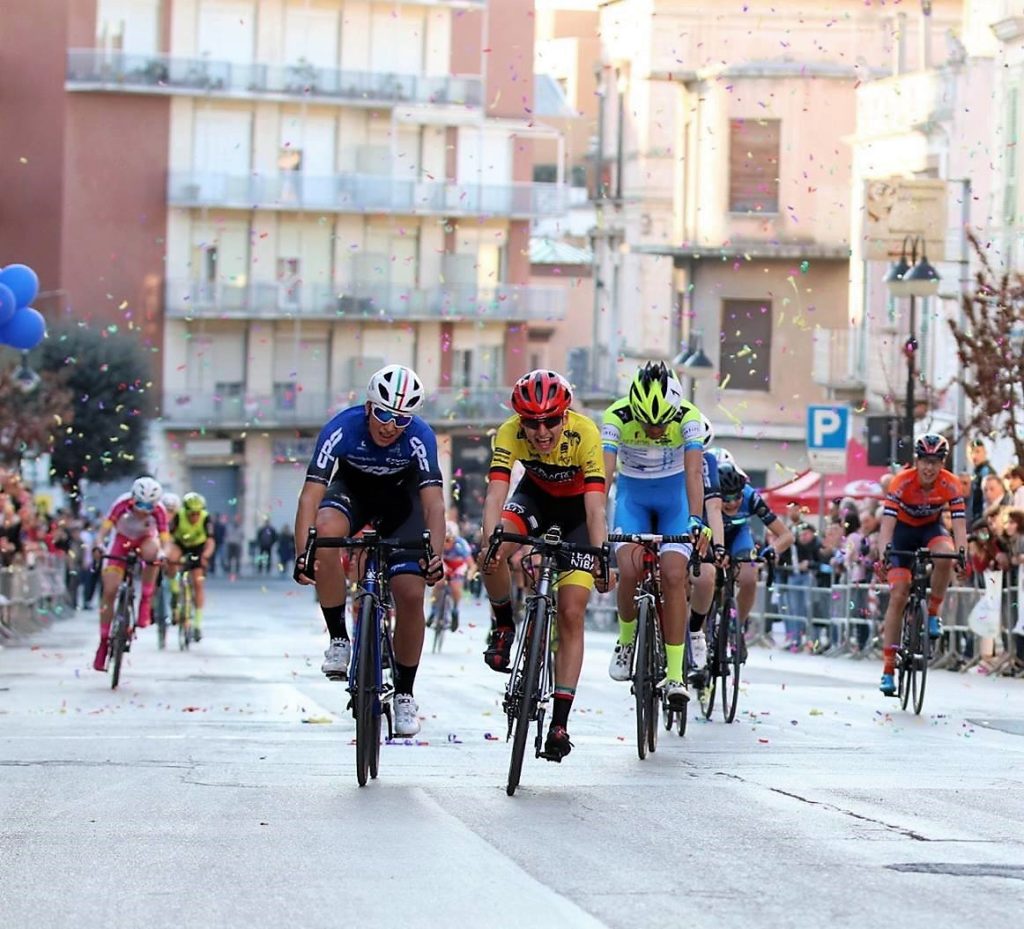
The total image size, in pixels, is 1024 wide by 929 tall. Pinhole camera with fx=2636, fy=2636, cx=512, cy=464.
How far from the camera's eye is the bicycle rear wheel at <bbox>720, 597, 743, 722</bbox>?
55.8 ft

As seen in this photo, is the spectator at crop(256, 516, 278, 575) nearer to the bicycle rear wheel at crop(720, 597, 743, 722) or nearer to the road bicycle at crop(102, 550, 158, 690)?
the road bicycle at crop(102, 550, 158, 690)

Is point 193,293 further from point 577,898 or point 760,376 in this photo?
point 577,898

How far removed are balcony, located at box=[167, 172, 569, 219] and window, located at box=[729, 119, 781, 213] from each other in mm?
17418

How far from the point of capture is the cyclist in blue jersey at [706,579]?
1579 centimetres

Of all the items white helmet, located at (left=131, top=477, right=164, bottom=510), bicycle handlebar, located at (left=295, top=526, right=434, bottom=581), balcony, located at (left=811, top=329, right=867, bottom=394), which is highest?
balcony, located at (left=811, top=329, right=867, bottom=394)

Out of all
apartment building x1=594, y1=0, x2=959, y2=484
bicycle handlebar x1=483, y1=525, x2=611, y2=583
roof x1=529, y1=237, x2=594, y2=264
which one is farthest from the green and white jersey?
roof x1=529, y1=237, x2=594, y2=264

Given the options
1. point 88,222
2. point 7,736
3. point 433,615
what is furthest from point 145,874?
point 88,222

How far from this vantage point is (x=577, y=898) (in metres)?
8.34

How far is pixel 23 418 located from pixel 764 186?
1991 centimetres

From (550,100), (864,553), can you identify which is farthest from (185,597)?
(550,100)

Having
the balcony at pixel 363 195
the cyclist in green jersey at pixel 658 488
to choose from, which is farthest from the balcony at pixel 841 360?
the cyclist in green jersey at pixel 658 488

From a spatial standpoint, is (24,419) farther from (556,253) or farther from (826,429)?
(556,253)

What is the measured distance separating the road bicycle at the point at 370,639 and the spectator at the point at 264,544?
187 ft

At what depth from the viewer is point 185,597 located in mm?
30141
